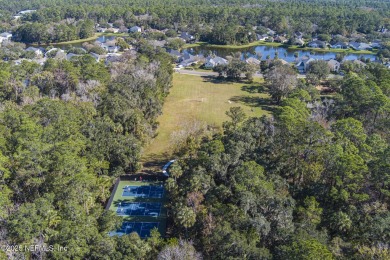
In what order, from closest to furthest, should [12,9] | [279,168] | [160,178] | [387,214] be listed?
1. [387,214]
2. [279,168]
3. [160,178]
4. [12,9]

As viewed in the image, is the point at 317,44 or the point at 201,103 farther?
the point at 317,44

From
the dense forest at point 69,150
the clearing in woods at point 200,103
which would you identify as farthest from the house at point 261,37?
the dense forest at point 69,150

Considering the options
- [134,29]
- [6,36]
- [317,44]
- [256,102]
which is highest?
[134,29]

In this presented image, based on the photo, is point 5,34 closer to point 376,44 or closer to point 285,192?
point 285,192

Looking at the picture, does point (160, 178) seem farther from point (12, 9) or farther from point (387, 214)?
point (12, 9)

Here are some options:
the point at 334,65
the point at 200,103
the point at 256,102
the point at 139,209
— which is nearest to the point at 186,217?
the point at 139,209

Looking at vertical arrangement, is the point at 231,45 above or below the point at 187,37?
below

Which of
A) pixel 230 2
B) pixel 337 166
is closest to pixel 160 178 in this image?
pixel 337 166
